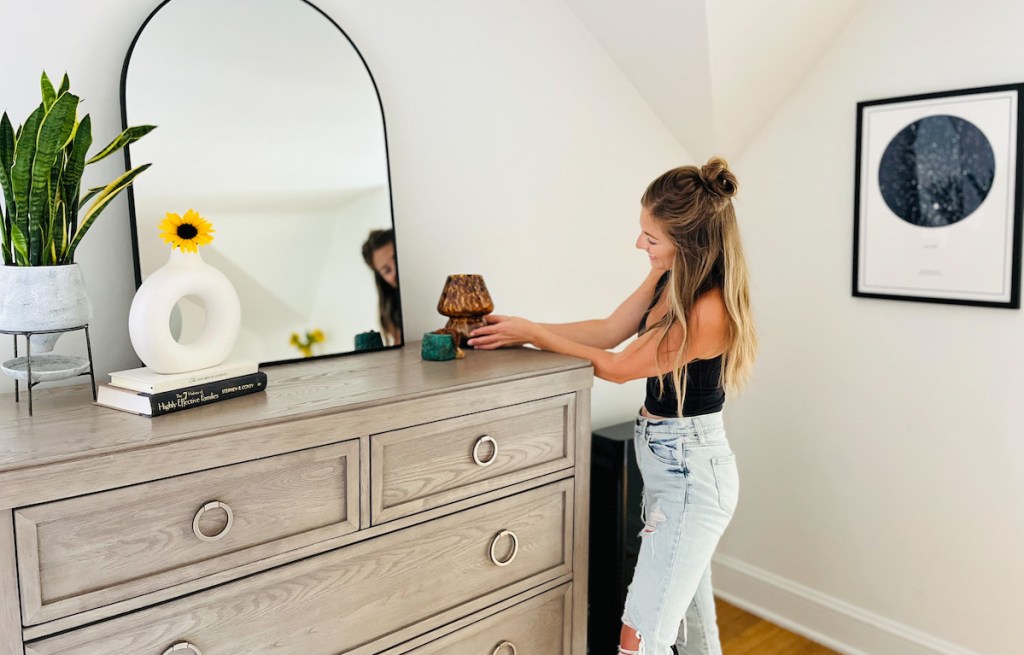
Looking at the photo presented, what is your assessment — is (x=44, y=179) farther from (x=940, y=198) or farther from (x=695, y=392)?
(x=940, y=198)

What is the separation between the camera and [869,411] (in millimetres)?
2525

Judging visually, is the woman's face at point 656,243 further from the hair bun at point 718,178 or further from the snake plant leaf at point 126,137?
A: the snake plant leaf at point 126,137

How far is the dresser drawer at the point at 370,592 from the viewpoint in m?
1.21

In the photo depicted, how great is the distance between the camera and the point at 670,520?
177cm

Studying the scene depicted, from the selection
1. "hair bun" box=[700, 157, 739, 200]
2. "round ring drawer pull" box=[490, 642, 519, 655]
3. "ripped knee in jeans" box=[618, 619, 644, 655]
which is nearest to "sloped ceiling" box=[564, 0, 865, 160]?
"hair bun" box=[700, 157, 739, 200]

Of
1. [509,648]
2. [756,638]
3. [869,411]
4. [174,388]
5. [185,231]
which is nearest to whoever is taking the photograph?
[174,388]

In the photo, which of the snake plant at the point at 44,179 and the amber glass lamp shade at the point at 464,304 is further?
the amber glass lamp shade at the point at 464,304

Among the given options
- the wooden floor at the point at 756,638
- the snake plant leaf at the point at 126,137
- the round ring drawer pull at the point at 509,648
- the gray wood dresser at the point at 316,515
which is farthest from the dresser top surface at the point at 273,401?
the wooden floor at the point at 756,638

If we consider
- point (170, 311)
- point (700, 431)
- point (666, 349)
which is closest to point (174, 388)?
point (170, 311)

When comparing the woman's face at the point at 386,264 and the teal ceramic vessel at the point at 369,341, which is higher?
the woman's face at the point at 386,264

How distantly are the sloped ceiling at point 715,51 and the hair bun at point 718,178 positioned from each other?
0.65 meters

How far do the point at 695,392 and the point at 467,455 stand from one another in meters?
0.57

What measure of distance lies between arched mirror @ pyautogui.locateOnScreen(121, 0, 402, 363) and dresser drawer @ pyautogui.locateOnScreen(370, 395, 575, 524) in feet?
1.47

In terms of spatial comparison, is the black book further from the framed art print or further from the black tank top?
the framed art print
